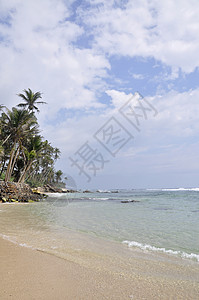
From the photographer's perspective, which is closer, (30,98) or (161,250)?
(161,250)

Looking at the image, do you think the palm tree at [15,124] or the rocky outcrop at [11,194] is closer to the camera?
the rocky outcrop at [11,194]

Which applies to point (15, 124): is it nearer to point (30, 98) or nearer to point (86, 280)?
point (30, 98)

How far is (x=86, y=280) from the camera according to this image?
2.90m

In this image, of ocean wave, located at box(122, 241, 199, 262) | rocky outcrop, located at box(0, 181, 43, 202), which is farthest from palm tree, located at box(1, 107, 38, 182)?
ocean wave, located at box(122, 241, 199, 262)

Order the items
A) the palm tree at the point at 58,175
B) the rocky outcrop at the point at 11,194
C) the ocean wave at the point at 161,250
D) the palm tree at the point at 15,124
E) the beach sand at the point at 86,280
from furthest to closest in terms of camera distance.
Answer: the palm tree at the point at 58,175 → the palm tree at the point at 15,124 → the rocky outcrop at the point at 11,194 → the ocean wave at the point at 161,250 → the beach sand at the point at 86,280

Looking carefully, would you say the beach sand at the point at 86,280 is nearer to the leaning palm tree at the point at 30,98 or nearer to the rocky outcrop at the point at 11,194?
the rocky outcrop at the point at 11,194

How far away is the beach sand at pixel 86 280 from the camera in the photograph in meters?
2.47

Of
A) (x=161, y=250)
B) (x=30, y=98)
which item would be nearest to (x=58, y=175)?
→ (x=30, y=98)

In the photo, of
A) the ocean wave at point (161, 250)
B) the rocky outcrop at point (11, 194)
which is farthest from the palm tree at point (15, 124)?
the ocean wave at point (161, 250)

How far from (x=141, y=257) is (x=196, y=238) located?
2.62 meters

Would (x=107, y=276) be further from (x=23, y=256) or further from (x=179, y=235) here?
(x=179, y=235)

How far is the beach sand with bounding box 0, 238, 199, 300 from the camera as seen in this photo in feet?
8.10

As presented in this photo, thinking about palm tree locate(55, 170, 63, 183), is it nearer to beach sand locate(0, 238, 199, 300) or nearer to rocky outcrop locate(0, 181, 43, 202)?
rocky outcrop locate(0, 181, 43, 202)

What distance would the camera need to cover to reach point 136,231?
22.4 ft
